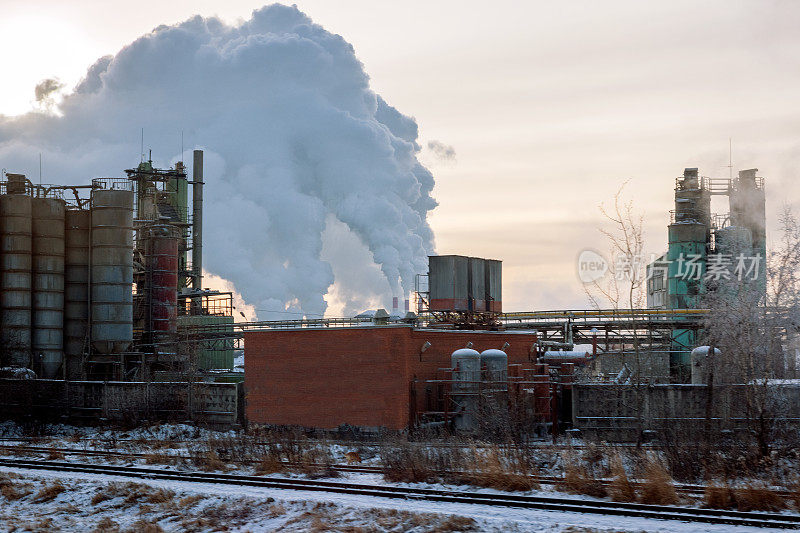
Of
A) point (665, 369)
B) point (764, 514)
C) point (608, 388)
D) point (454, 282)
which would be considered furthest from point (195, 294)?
point (764, 514)

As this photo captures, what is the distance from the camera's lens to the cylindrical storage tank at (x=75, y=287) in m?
49.1

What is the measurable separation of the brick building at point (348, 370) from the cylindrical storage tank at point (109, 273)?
13286mm

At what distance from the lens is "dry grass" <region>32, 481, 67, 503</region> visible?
20266mm

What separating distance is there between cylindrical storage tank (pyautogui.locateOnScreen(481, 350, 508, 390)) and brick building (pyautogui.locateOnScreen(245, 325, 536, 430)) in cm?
227

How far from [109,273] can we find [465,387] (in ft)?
77.5

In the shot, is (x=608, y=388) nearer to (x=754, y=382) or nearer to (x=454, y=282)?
(x=754, y=382)

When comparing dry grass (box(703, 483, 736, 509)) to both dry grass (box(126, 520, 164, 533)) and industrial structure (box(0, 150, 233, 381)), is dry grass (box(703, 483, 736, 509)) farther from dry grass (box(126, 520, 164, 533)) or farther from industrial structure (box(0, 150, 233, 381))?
industrial structure (box(0, 150, 233, 381))

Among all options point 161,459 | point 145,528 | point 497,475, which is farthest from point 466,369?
point 145,528

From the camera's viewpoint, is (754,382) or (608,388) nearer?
(754,382)

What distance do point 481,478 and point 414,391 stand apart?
16.2 metres

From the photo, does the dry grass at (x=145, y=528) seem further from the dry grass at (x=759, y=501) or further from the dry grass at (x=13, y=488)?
the dry grass at (x=759, y=501)

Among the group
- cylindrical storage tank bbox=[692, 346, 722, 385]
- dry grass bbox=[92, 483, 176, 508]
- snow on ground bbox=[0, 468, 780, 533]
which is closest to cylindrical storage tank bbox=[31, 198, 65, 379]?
snow on ground bbox=[0, 468, 780, 533]

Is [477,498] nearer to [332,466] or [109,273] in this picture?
[332,466]

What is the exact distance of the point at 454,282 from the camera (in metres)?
47.4
